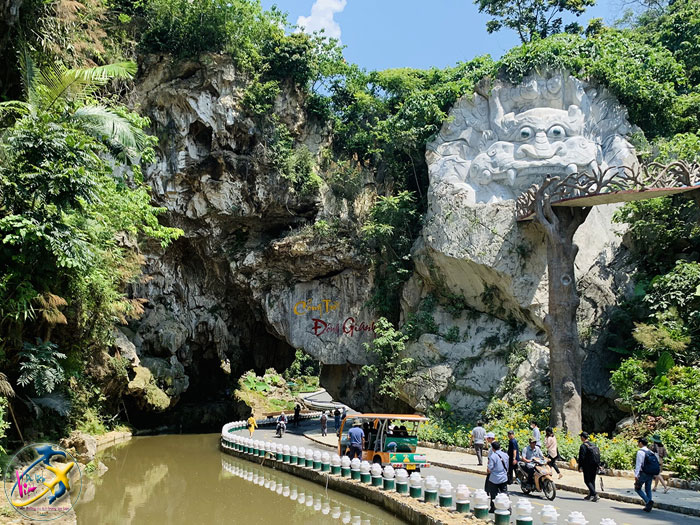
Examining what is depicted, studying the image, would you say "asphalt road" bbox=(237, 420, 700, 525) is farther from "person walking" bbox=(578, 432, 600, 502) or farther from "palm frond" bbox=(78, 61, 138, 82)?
"palm frond" bbox=(78, 61, 138, 82)

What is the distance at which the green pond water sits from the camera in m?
9.44

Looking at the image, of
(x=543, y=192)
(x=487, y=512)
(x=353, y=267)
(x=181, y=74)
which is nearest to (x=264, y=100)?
(x=181, y=74)

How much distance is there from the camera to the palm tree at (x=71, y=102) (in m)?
11.7

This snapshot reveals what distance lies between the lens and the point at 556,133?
18375 mm

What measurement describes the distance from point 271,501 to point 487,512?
15.7 ft

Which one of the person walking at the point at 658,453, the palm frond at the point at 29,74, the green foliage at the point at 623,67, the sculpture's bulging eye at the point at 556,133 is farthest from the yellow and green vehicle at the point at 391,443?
the green foliage at the point at 623,67

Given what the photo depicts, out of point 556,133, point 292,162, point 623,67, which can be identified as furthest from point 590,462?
point 292,162

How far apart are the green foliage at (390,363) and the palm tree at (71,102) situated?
10.3 m

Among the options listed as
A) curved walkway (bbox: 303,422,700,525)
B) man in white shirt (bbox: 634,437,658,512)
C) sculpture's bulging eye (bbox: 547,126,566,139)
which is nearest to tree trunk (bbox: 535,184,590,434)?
sculpture's bulging eye (bbox: 547,126,566,139)

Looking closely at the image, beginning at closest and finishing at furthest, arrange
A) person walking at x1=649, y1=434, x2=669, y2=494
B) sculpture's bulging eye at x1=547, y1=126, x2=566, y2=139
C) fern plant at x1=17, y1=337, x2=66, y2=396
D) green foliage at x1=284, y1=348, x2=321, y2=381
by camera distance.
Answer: person walking at x1=649, y1=434, x2=669, y2=494
fern plant at x1=17, y1=337, x2=66, y2=396
sculpture's bulging eye at x1=547, y1=126, x2=566, y2=139
green foliage at x1=284, y1=348, x2=321, y2=381

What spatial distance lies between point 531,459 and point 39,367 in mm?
9647

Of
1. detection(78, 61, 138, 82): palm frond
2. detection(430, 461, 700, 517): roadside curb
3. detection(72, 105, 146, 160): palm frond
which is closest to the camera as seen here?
detection(430, 461, 700, 517): roadside curb

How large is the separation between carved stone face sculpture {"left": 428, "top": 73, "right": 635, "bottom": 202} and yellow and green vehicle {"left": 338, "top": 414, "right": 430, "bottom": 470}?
9.28 meters

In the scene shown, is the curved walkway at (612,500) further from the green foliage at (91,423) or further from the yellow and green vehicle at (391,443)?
the green foliage at (91,423)
